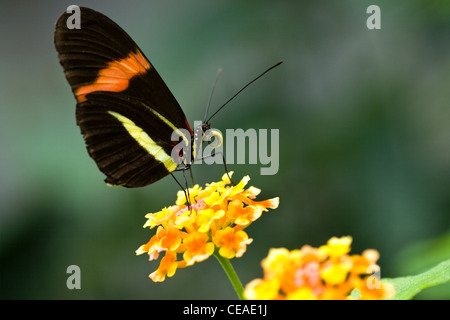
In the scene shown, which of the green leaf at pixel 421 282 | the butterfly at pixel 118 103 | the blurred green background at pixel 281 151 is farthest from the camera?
the blurred green background at pixel 281 151

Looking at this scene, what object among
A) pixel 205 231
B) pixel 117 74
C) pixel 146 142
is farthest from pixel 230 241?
pixel 117 74

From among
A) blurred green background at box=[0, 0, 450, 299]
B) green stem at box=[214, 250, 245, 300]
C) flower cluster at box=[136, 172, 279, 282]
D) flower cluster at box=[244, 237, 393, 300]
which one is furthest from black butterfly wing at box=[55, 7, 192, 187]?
blurred green background at box=[0, 0, 450, 299]

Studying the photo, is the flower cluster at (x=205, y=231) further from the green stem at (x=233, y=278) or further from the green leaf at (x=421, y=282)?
the green leaf at (x=421, y=282)

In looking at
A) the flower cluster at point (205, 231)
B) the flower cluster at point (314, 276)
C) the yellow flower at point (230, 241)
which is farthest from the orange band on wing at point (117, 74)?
the flower cluster at point (314, 276)

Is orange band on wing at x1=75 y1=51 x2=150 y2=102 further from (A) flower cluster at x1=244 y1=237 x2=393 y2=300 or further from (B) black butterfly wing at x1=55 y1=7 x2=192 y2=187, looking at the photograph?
(A) flower cluster at x1=244 y1=237 x2=393 y2=300

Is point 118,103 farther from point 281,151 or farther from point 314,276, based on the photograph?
point 281,151

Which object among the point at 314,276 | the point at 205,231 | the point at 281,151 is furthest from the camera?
the point at 281,151
